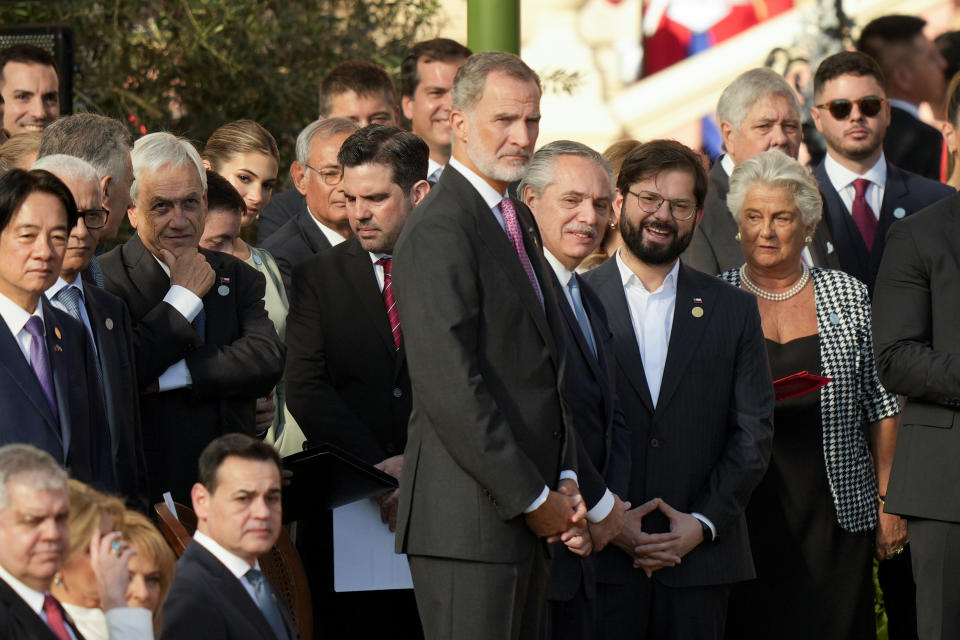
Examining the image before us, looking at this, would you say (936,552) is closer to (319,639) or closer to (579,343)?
(579,343)

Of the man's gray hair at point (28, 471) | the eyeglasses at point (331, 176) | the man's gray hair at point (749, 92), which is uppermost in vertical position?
the man's gray hair at point (749, 92)

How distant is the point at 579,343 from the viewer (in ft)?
17.1

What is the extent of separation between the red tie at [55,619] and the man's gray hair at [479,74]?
1.87 meters

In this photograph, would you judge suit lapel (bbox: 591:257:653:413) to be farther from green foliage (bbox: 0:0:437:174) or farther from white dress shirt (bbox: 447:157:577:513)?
green foliage (bbox: 0:0:437:174)

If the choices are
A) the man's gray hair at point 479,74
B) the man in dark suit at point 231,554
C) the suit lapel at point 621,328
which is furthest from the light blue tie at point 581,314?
the man in dark suit at point 231,554

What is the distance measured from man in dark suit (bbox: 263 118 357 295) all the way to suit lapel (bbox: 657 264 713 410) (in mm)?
1567

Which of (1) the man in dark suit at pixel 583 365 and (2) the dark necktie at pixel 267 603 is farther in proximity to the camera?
(1) the man in dark suit at pixel 583 365

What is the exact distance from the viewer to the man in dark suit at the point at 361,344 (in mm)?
5910

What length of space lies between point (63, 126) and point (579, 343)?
1.89 m

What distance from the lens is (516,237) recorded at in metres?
4.82

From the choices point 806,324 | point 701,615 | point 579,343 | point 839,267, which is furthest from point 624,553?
point 839,267

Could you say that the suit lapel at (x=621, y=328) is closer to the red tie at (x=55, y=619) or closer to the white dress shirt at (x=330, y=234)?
the white dress shirt at (x=330, y=234)

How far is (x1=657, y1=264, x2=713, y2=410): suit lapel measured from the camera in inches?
226

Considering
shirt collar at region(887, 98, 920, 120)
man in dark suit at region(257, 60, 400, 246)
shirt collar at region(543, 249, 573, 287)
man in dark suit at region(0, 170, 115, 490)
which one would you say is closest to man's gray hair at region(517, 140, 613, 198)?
shirt collar at region(543, 249, 573, 287)
